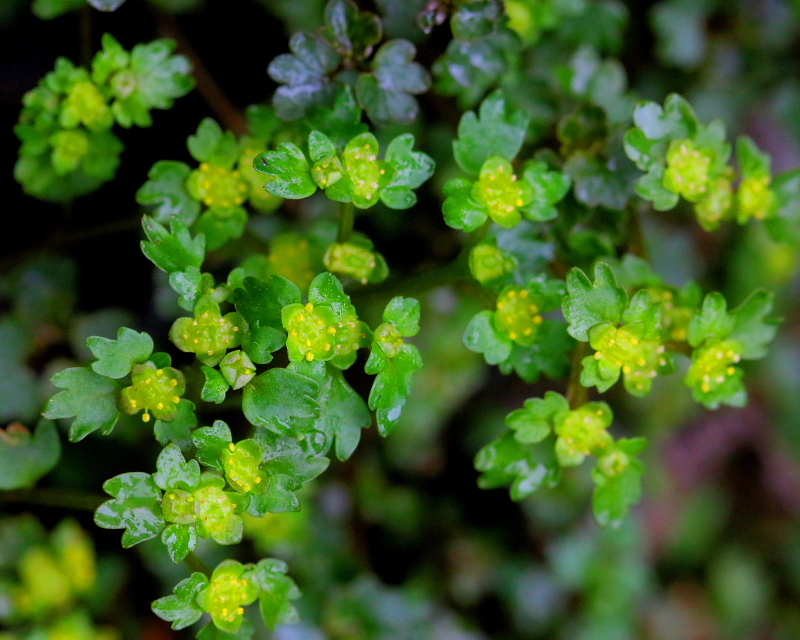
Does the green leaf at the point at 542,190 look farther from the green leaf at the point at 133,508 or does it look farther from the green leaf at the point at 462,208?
the green leaf at the point at 133,508

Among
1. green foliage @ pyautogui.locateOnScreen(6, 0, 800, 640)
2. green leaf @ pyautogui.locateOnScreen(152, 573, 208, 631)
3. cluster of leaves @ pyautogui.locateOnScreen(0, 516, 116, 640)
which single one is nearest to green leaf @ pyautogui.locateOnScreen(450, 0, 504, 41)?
green foliage @ pyautogui.locateOnScreen(6, 0, 800, 640)

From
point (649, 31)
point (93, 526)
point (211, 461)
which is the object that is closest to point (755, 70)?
point (649, 31)

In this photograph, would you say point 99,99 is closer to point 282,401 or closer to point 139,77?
point 139,77

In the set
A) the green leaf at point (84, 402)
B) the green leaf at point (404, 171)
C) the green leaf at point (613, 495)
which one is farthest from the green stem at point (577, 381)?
the green leaf at point (84, 402)

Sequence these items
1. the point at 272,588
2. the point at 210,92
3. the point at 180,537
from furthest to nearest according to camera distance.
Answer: the point at 210,92 < the point at 272,588 < the point at 180,537

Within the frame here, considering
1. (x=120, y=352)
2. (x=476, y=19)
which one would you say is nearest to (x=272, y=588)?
(x=120, y=352)
